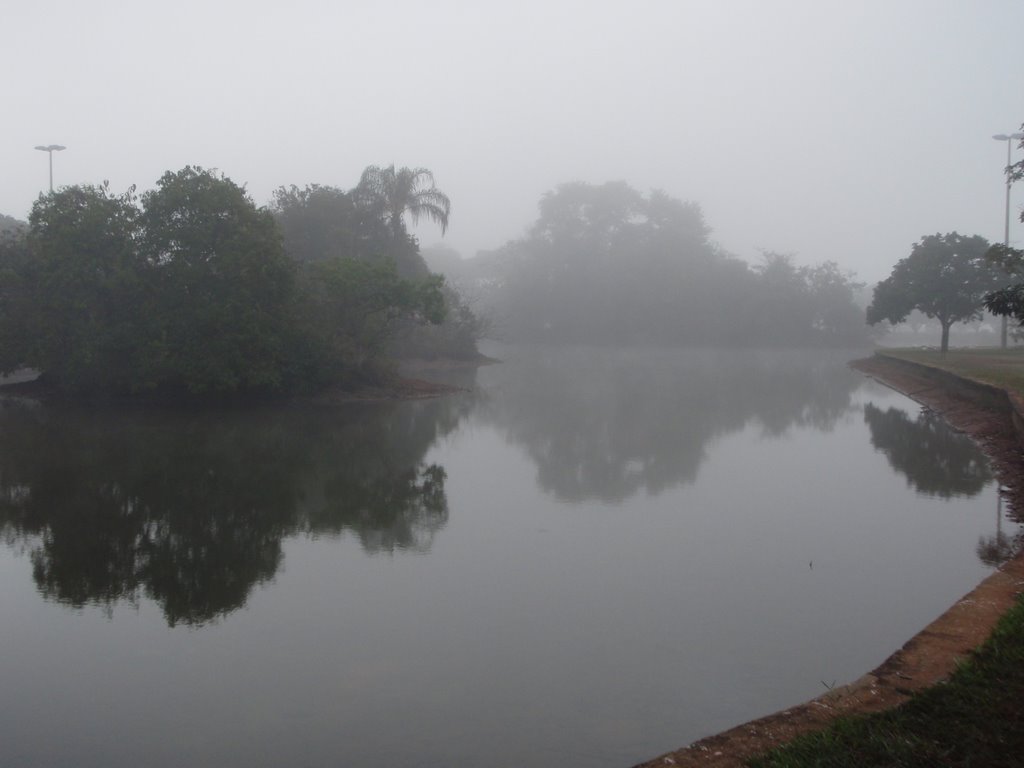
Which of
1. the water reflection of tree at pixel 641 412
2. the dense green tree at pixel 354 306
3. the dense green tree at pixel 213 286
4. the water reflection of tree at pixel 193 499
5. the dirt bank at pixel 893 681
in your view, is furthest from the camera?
the dense green tree at pixel 354 306

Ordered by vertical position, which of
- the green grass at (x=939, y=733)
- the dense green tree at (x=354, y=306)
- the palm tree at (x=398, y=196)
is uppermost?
the palm tree at (x=398, y=196)

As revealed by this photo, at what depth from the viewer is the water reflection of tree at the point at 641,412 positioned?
15.3m

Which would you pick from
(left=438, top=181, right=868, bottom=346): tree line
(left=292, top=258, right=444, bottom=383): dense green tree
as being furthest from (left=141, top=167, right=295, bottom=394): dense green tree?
(left=438, top=181, right=868, bottom=346): tree line

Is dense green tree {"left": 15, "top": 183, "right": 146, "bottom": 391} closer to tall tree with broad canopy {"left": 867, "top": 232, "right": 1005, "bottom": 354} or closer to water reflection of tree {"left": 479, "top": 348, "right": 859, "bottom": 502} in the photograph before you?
water reflection of tree {"left": 479, "top": 348, "right": 859, "bottom": 502}

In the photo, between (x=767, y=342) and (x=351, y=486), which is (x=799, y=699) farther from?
(x=767, y=342)

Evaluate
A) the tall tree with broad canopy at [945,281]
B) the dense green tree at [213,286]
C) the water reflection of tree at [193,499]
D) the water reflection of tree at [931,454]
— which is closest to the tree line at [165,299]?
the dense green tree at [213,286]

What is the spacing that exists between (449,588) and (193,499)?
5566mm

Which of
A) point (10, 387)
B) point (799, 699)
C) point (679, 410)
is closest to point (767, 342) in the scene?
point (679, 410)

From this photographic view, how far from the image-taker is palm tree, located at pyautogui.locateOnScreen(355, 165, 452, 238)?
1815 inches

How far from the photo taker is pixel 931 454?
17.3 m

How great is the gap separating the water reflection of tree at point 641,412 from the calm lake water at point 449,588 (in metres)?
0.21

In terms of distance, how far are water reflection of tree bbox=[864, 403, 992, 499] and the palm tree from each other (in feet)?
89.5

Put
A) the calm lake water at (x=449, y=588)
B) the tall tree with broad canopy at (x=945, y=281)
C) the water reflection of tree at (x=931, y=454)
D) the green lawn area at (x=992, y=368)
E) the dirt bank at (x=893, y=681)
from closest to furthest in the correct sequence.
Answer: the dirt bank at (x=893, y=681), the calm lake water at (x=449, y=588), the water reflection of tree at (x=931, y=454), the green lawn area at (x=992, y=368), the tall tree with broad canopy at (x=945, y=281)

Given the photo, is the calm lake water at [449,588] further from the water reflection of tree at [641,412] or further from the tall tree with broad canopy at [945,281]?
the tall tree with broad canopy at [945,281]
